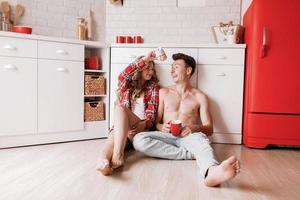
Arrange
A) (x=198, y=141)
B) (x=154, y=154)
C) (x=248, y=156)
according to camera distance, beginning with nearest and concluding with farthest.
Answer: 1. (x=198, y=141)
2. (x=154, y=154)
3. (x=248, y=156)

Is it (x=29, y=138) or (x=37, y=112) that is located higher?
(x=37, y=112)

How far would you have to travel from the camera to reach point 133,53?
2830mm

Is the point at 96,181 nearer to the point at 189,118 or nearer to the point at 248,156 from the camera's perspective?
the point at 189,118

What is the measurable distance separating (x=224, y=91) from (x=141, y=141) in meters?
1.07

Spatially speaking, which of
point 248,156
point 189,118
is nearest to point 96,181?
point 189,118

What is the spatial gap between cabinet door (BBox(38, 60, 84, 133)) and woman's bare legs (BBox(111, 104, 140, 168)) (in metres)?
0.82

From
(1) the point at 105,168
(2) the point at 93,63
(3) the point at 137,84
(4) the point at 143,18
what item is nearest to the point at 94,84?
(2) the point at 93,63

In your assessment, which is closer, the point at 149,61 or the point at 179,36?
the point at 149,61

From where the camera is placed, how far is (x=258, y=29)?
2516 millimetres

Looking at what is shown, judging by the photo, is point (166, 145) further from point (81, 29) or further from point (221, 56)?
point (81, 29)

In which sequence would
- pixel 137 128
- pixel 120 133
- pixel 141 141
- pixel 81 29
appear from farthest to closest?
pixel 81 29 < pixel 137 128 < pixel 141 141 < pixel 120 133

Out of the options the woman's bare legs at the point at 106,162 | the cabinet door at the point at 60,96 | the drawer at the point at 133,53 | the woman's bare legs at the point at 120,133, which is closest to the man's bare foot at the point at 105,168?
the woman's bare legs at the point at 106,162

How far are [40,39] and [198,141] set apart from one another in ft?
5.21

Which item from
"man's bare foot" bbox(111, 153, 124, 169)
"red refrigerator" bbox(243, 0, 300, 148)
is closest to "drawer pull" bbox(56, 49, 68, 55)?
"man's bare foot" bbox(111, 153, 124, 169)
